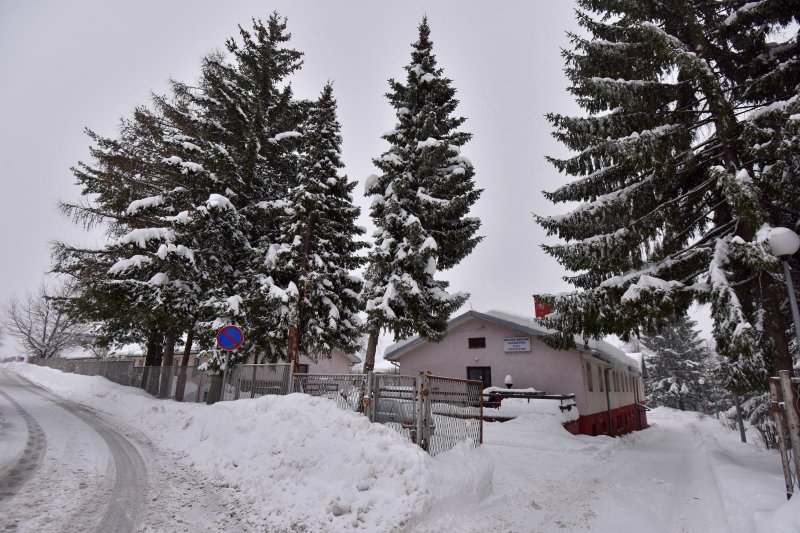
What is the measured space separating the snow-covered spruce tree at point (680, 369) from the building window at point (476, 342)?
35.3 metres

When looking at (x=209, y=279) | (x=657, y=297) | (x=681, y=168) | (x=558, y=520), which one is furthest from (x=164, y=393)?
(x=681, y=168)

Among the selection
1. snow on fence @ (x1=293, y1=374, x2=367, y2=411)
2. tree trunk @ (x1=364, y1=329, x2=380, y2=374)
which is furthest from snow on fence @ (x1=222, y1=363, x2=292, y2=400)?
tree trunk @ (x1=364, y1=329, x2=380, y2=374)

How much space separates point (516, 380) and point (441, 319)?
6423mm

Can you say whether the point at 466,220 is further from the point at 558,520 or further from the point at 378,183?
the point at 558,520

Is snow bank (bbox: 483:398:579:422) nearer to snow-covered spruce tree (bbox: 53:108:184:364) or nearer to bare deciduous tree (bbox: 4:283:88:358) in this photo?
snow-covered spruce tree (bbox: 53:108:184:364)

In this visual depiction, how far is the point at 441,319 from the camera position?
15211 mm

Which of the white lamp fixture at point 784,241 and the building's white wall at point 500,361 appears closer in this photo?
the white lamp fixture at point 784,241

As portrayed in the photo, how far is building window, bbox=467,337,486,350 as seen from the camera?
20.1m

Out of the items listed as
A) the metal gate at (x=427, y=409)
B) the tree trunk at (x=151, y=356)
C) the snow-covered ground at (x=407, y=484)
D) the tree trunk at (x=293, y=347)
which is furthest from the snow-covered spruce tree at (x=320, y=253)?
the tree trunk at (x=151, y=356)

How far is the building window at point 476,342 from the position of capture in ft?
66.0

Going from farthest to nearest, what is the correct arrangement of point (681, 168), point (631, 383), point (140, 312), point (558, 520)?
point (631, 383) → point (140, 312) → point (681, 168) → point (558, 520)

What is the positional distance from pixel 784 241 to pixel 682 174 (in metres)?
4.85

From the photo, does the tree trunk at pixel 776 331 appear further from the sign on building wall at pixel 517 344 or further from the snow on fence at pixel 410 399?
the sign on building wall at pixel 517 344

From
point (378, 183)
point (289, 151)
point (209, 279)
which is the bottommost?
point (209, 279)
